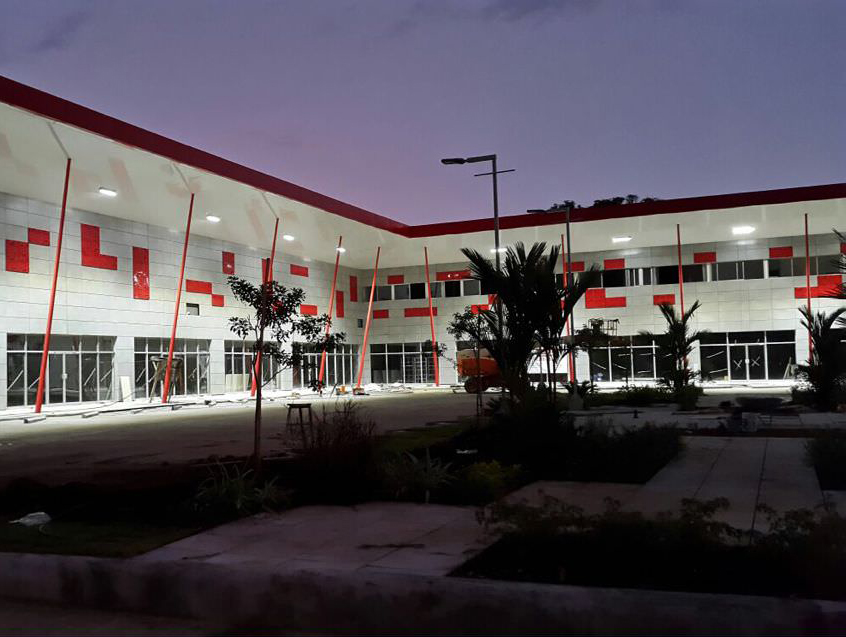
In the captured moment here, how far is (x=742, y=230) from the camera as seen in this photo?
41.5 m

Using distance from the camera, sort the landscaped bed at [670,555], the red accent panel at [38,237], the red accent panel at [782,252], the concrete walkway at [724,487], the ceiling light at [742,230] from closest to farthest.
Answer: the landscaped bed at [670,555], the concrete walkway at [724,487], the red accent panel at [38,237], the ceiling light at [742,230], the red accent panel at [782,252]

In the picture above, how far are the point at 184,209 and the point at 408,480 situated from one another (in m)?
27.1

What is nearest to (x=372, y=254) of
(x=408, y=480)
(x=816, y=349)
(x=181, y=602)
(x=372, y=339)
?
(x=372, y=339)

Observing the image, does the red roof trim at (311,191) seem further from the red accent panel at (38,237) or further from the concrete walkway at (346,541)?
the concrete walkway at (346,541)

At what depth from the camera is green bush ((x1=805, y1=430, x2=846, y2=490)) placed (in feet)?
31.2

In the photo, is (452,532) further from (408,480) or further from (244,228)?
(244,228)

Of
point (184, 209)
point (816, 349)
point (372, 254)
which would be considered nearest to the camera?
point (816, 349)

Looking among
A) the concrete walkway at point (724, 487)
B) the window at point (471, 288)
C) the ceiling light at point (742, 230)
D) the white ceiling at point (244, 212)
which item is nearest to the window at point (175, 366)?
the white ceiling at point (244, 212)

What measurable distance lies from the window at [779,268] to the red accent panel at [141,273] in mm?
31976

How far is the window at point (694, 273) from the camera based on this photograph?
147ft

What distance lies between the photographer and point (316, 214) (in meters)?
37.0

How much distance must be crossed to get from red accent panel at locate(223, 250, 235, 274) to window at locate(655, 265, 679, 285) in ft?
77.6

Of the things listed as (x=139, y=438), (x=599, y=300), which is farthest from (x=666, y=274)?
(x=139, y=438)

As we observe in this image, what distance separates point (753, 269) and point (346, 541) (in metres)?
41.5
